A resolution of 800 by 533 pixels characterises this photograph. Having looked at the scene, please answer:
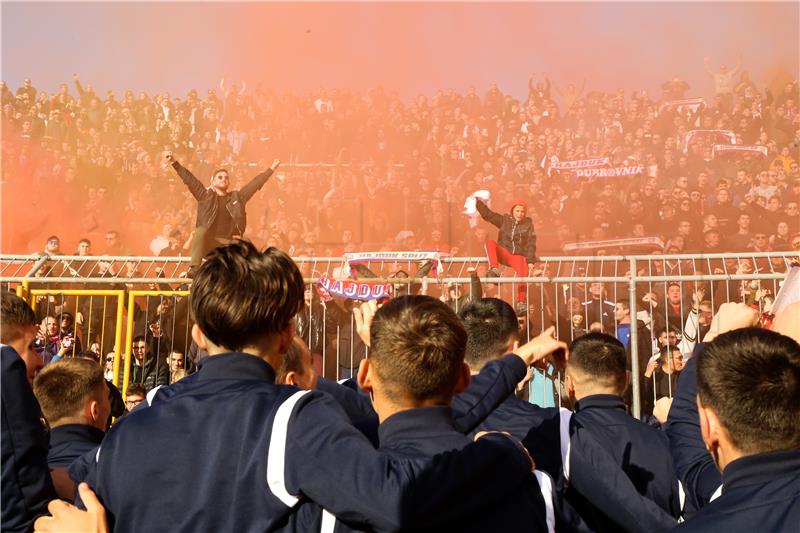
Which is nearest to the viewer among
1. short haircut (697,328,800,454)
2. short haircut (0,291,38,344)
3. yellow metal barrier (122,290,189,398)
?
short haircut (697,328,800,454)

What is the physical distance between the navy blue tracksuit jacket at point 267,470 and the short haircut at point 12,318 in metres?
0.90

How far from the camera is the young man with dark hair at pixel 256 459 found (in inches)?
65.7

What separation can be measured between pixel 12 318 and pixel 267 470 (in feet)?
4.30

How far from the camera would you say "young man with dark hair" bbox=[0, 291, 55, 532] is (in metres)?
2.14

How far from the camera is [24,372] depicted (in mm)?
2229

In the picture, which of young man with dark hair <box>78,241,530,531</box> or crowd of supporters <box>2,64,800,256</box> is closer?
young man with dark hair <box>78,241,530,531</box>

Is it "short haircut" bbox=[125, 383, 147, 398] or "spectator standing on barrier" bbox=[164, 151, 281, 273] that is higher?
"spectator standing on barrier" bbox=[164, 151, 281, 273]

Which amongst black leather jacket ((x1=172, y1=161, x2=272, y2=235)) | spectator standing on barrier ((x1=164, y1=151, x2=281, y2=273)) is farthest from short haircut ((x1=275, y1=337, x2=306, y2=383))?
black leather jacket ((x1=172, y1=161, x2=272, y2=235))

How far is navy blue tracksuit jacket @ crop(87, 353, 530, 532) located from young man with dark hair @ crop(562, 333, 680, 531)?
2.37ft

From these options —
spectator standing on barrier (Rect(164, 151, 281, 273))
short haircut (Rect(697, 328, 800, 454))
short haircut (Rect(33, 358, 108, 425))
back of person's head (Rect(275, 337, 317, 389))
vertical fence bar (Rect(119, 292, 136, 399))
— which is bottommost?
vertical fence bar (Rect(119, 292, 136, 399))

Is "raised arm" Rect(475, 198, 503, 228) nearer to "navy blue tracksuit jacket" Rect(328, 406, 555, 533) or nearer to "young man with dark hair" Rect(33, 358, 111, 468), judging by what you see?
"young man with dark hair" Rect(33, 358, 111, 468)

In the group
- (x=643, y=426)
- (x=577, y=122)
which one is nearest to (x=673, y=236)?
(x=577, y=122)

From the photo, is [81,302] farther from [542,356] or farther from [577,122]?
[577,122]

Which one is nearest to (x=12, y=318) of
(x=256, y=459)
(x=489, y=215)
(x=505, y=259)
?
(x=256, y=459)
